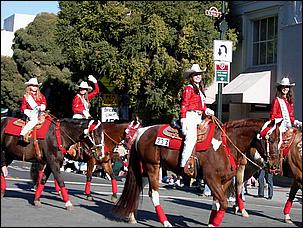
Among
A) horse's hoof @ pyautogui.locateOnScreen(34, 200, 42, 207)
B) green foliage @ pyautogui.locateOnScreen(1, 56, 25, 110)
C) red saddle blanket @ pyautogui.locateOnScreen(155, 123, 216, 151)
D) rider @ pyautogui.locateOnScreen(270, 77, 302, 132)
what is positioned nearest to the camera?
red saddle blanket @ pyautogui.locateOnScreen(155, 123, 216, 151)

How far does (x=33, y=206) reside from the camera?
13109 mm

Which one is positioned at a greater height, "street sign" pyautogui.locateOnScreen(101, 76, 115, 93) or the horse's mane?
"street sign" pyautogui.locateOnScreen(101, 76, 115, 93)

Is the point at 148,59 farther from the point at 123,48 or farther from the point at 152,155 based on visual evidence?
the point at 152,155

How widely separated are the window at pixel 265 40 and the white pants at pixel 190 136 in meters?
12.8

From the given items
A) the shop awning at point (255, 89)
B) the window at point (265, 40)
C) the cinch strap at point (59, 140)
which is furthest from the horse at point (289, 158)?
the window at point (265, 40)

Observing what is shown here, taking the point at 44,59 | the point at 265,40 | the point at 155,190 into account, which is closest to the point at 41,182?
the point at 155,190

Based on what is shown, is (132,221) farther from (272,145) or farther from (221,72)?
(221,72)

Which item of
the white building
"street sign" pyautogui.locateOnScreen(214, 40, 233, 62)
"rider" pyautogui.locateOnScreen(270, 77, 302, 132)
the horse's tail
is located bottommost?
the horse's tail

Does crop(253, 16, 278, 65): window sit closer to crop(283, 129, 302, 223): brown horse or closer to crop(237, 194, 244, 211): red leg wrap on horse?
crop(237, 194, 244, 211): red leg wrap on horse

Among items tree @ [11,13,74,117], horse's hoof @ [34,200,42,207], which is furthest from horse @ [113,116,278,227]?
tree @ [11,13,74,117]

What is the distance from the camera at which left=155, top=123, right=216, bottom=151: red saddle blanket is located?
11.0m

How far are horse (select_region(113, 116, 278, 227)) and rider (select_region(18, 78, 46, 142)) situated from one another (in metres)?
2.60

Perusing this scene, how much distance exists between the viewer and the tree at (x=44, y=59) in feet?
123

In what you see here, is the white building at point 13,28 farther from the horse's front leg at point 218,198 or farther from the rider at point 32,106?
the horse's front leg at point 218,198
